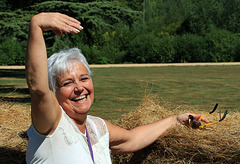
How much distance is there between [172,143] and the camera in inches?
112

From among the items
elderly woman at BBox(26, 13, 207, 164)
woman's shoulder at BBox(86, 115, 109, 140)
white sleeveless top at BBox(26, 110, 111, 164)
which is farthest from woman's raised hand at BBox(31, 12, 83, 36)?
woman's shoulder at BBox(86, 115, 109, 140)

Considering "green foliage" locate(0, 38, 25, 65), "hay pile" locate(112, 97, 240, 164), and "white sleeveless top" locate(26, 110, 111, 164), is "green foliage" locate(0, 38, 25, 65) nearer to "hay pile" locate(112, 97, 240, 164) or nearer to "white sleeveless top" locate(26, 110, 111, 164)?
"hay pile" locate(112, 97, 240, 164)

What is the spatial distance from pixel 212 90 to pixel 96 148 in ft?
38.0

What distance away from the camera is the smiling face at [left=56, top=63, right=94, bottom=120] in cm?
239

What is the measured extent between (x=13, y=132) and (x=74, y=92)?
1.15 meters

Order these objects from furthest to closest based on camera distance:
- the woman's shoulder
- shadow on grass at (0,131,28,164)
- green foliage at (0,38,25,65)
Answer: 1. green foliage at (0,38,25,65)
2. shadow on grass at (0,131,28,164)
3. the woman's shoulder

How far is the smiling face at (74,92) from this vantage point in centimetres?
239

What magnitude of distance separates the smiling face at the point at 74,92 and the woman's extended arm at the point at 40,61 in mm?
360

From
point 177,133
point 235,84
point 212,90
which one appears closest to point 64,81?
point 177,133

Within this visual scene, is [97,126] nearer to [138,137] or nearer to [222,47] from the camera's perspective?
[138,137]

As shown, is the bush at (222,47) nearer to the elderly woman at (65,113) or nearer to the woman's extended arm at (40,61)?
the elderly woman at (65,113)

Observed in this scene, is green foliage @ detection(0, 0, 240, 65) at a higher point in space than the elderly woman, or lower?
lower

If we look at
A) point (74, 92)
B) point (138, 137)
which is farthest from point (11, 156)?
point (138, 137)

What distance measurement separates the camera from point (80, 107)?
2.42 m
